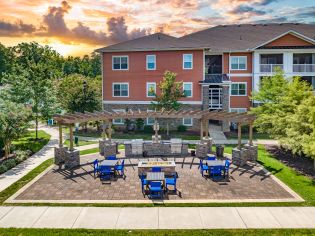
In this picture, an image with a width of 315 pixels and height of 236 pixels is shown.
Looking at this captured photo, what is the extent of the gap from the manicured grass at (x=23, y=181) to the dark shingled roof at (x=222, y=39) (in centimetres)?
1908

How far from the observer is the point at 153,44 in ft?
118

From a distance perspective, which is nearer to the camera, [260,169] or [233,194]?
[233,194]

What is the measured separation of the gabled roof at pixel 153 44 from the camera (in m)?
35.0

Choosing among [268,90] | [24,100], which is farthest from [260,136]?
[24,100]

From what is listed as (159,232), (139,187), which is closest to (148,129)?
(139,187)

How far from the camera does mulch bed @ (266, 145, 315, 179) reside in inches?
755

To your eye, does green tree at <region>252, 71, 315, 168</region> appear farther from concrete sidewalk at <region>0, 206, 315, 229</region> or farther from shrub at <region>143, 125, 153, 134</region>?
shrub at <region>143, 125, 153, 134</region>

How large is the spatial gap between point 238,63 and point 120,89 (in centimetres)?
1559

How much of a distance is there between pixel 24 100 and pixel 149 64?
48.5ft

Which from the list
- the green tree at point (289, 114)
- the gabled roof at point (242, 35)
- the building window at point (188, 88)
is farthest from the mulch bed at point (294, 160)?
the gabled roof at point (242, 35)

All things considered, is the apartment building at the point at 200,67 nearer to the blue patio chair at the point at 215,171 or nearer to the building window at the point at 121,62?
the building window at the point at 121,62

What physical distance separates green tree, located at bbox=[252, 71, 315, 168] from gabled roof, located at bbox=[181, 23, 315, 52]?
32.4ft

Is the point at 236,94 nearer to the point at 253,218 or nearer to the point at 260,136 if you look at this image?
the point at 260,136

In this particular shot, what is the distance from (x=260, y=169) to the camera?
63.1 feet
